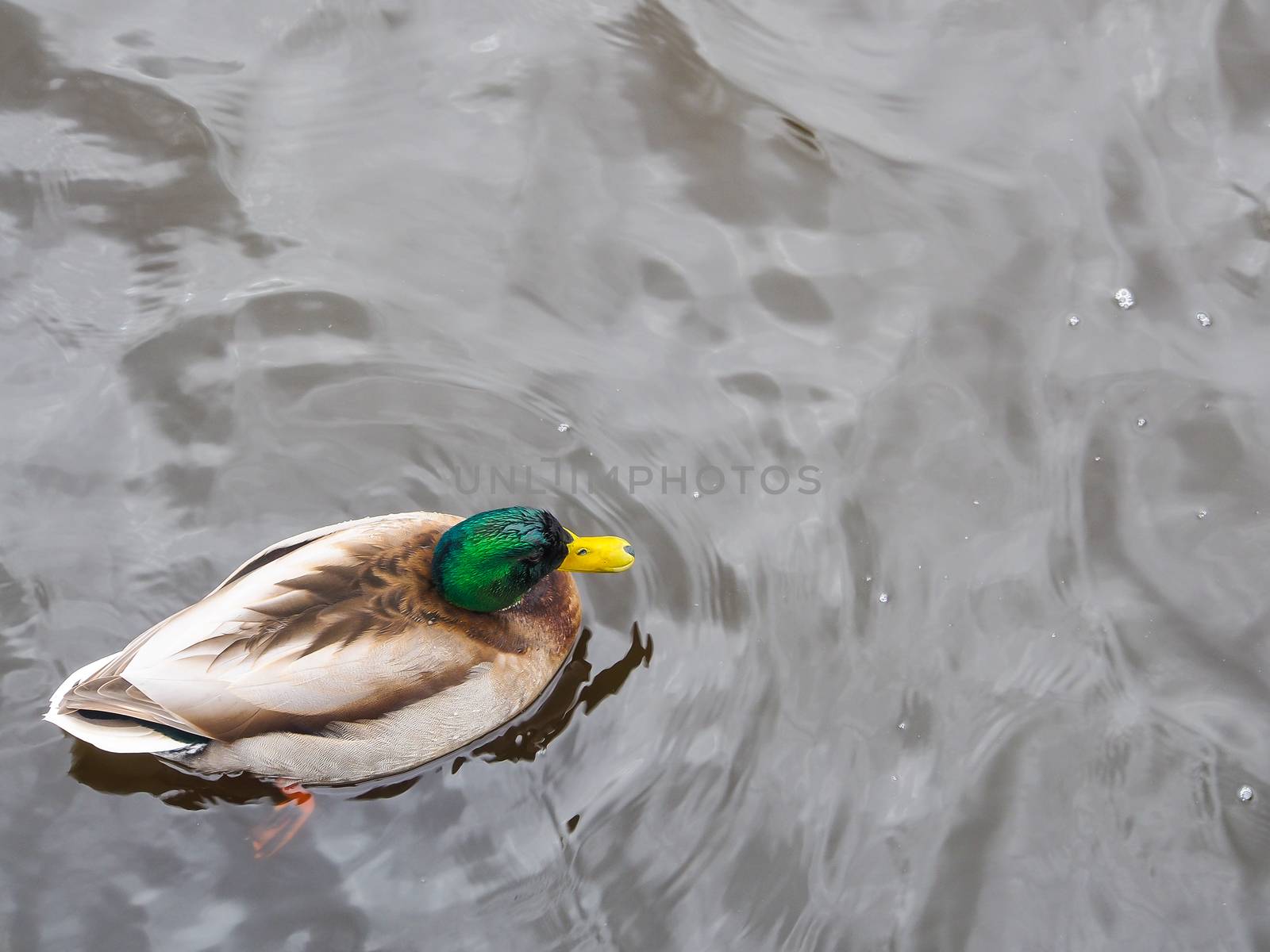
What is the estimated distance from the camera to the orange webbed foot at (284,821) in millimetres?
4469

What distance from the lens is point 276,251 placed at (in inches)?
222

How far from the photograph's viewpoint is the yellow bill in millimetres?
4570

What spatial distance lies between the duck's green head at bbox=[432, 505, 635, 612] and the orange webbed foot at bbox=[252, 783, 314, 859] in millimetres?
937

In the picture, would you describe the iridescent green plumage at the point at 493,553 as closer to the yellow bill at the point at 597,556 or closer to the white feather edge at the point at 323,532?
the yellow bill at the point at 597,556

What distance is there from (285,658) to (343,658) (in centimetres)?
20

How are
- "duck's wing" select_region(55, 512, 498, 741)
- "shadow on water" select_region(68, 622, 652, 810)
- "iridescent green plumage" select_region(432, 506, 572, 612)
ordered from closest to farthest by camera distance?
"duck's wing" select_region(55, 512, 498, 741), "iridescent green plumage" select_region(432, 506, 572, 612), "shadow on water" select_region(68, 622, 652, 810)

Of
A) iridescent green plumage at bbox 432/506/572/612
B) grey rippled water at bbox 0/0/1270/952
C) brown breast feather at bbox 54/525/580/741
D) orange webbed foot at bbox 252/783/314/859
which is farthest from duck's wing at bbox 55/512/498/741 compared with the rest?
grey rippled water at bbox 0/0/1270/952

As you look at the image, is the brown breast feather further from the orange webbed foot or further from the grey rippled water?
the grey rippled water

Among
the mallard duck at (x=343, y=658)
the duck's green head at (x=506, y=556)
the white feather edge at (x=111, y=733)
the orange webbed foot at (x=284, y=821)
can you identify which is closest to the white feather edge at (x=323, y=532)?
the mallard duck at (x=343, y=658)

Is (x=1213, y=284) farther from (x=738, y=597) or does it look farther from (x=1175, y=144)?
(x=738, y=597)

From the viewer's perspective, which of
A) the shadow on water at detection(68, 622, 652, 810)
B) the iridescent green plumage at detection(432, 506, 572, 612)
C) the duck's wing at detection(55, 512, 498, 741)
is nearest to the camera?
the duck's wing at detection(55, 512, 498, 741)

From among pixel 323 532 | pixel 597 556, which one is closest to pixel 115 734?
pixel 323 532

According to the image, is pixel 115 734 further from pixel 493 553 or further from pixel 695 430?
pixel 695 430

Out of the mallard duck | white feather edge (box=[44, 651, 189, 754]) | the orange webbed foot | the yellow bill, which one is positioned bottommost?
the orange webbed foot
